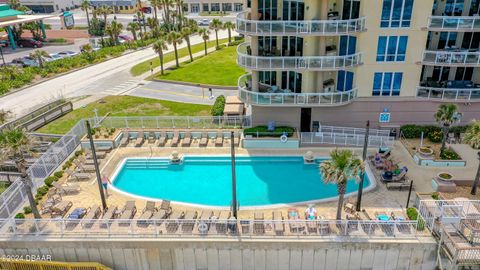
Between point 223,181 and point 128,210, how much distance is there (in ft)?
23.8

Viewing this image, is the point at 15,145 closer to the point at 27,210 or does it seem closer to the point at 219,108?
the point at 27,210

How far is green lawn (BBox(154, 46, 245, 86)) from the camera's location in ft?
166

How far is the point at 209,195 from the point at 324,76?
14.3 m

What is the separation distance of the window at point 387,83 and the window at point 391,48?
4.05 ft

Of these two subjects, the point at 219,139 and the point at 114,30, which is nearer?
the point at 219,139

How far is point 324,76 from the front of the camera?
31.3 meters

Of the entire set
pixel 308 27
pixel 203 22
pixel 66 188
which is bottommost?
pixel 66 188

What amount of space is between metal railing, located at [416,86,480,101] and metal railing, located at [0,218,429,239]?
1426cm

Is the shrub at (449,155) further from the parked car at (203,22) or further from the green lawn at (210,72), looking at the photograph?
the parked car at (203,22)

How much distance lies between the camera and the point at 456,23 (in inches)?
1094

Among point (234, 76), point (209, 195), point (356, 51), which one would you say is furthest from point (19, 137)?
point (234, 76)

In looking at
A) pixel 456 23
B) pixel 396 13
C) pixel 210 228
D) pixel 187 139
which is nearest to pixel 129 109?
pixel 187 139

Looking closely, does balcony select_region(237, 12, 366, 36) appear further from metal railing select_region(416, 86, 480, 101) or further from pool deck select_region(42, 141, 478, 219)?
pool deck select_region(42, 141, 478, 219)

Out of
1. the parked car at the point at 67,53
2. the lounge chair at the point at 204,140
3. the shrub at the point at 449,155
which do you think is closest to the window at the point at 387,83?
the shrub at the point at 449,155
